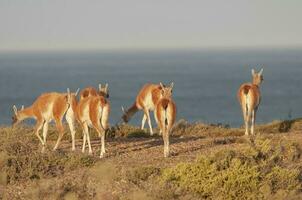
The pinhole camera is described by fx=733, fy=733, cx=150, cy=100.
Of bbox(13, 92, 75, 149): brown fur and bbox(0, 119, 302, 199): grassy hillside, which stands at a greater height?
bbox(13, 92, 75, 149): brown fur

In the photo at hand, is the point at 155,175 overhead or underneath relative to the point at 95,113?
underneath

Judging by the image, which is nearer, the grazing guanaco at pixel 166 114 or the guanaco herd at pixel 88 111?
the grazing guanaco at pixel 166 114

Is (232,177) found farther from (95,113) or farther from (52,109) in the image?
(52,109)

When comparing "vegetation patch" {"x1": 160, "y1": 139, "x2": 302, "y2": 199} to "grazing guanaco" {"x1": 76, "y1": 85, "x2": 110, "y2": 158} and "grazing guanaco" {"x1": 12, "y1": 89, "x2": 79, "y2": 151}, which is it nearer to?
"grazing guanaco" {"x1": 76, "y1": 85, "x2": 110, "y2": 158}

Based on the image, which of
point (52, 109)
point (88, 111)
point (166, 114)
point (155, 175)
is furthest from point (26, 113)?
point (155, 175)

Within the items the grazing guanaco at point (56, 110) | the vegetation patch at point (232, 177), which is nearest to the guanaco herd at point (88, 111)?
the grazing guanaco at point (56, 110)

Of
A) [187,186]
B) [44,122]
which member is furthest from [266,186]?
[44,122]

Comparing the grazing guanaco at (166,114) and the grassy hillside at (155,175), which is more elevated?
the grazing guanaco at (166,114)

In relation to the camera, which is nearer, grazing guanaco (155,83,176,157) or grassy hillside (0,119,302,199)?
grassy hillside (0,119,302,199)

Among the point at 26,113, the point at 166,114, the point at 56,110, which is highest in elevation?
the point at 166,114

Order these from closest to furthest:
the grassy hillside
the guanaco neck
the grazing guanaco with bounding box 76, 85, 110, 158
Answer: the grassy hillside → the grazing guanaco with bounding box 76, 85, 110, 158 → the guanaco neck

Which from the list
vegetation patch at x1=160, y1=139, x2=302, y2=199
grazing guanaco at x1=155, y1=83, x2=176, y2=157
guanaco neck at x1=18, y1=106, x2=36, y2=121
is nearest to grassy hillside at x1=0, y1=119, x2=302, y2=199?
vegetation patch at x1=160, y1=139, x2=302, y2=199

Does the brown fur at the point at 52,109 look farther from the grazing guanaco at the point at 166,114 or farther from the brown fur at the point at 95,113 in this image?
the grazing guanaco at the point at 166,114

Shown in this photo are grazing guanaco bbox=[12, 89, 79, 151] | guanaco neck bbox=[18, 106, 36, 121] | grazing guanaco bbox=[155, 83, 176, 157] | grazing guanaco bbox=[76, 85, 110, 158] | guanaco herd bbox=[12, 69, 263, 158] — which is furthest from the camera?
guanaco neck bbox=[18, 106, 36, 121]
